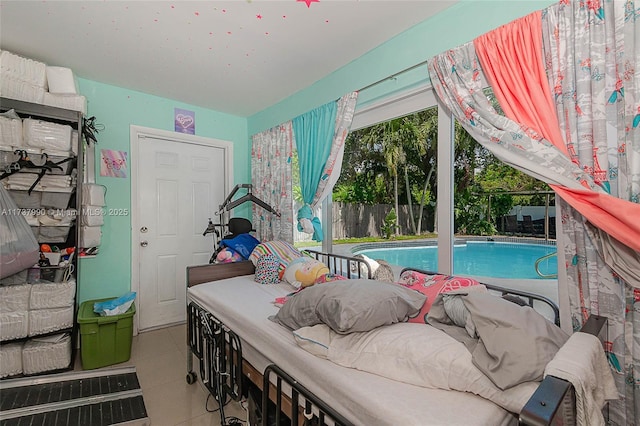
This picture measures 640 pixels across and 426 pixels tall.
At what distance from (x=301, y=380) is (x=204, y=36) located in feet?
7.51

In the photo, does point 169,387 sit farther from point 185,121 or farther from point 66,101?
point 185,121

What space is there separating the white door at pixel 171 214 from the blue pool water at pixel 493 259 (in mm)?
2577

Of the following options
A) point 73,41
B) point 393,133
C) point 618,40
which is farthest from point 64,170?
point 618,40

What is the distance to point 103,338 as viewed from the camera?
2.45 m

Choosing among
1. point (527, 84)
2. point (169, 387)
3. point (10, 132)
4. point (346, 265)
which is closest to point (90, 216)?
point (10, 132)

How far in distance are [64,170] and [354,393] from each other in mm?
2757

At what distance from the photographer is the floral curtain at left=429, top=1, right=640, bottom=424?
1203 mm

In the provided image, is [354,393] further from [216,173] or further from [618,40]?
[216,173]

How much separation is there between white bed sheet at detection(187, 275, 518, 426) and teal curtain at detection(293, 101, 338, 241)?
4.16 feet

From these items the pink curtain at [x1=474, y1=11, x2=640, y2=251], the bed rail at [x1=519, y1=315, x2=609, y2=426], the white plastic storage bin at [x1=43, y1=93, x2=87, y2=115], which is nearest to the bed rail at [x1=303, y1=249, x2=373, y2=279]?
the pink curtain at [x1=474, y1=11, x2=640, y2=251]

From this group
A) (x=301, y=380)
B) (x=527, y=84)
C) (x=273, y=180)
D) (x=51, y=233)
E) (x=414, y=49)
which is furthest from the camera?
(x=273, y=180)

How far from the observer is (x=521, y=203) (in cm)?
177

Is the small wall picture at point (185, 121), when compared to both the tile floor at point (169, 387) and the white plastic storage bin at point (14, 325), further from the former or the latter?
the tile floor at point (169, 387)

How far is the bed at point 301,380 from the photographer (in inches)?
34.5
